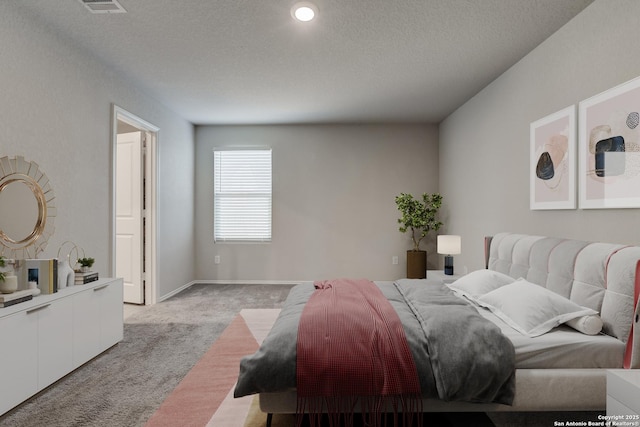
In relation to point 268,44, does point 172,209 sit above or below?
below

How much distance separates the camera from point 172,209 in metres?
5.12

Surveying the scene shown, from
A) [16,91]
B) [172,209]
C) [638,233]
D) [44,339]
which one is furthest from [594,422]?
[172,209]

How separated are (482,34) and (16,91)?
3.57 m

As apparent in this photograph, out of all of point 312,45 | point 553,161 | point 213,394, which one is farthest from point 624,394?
point 312,45

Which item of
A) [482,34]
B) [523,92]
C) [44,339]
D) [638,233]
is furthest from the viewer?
[523,92]

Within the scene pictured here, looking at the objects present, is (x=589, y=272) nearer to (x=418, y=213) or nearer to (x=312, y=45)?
(x=312, y=45)

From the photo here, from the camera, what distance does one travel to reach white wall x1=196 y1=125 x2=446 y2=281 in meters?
5.89

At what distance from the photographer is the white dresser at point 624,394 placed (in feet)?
4.61

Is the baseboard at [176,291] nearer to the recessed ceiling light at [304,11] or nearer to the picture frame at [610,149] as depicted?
the recessed ceiling light at [304,11]

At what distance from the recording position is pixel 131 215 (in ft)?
15.2

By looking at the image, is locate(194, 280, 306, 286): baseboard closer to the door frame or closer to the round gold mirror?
the door frame

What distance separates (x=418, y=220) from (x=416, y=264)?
673 mm

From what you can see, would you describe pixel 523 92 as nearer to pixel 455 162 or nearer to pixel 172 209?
pixel 455 162

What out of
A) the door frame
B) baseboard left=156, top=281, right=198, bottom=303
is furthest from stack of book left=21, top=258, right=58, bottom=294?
baseboard left=156, top=281, right=198, bottom=303
